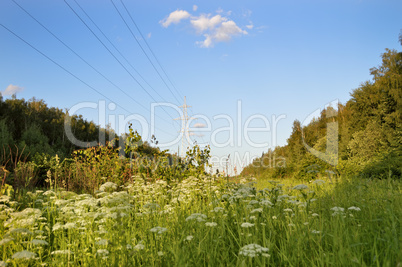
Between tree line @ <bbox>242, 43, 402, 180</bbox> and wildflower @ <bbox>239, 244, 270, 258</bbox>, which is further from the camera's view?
tree line @ <bbox>242, 43, 402, 180</bbox>

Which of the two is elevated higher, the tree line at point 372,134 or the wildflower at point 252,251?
the tree line at point 372,134

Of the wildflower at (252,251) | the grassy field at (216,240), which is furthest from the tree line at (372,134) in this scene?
the wildflower at (252,251)

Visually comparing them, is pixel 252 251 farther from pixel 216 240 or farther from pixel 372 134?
pixel 372 134

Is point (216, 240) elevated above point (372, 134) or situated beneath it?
situated beneath

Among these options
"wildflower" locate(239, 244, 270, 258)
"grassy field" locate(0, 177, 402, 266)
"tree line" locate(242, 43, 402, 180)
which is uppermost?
"tree line" locate(242, 43, 402, 180)

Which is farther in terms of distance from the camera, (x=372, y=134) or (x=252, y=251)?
(x=372, y=134)

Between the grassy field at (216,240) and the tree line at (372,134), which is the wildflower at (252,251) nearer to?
the grassy field at (216,240)

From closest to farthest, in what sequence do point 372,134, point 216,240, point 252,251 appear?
point 252,251 < point 216,240 < point 372,134

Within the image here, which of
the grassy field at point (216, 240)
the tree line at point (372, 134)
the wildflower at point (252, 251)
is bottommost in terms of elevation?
the grassy field at point (216, 240)

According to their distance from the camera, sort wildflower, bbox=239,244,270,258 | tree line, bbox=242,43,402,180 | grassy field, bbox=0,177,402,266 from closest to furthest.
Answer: wildflower, bbox=239,244,270,258 < grassy field, bbox=0,177,402,266 < tree line, bbox=242,43,402,180

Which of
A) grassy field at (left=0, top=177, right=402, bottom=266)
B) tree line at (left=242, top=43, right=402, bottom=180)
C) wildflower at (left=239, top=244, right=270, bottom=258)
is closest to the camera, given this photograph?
wildflower at (left=239, top=244, right=270, bottom=258)

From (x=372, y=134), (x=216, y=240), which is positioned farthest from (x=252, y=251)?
(x=372, y=134)

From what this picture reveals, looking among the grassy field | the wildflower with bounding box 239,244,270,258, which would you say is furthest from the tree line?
the wildflower with bounding box 239,244,270,258

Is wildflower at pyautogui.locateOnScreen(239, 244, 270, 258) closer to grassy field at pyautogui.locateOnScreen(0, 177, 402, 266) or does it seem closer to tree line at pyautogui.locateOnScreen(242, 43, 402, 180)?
grassy field at pyautogui.locateOnScreen(0, 177, 402, 266)
